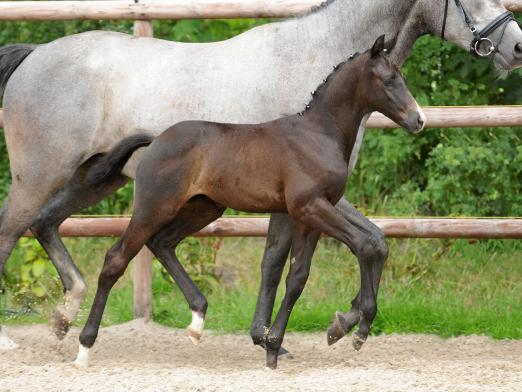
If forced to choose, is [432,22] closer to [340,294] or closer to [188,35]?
[340,294]

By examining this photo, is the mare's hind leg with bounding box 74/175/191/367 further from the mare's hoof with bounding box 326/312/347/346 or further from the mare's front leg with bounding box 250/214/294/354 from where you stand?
the mare's hoof with bounding box 326/312/347/346

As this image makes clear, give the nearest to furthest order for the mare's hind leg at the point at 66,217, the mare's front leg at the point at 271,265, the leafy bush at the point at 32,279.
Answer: the mare's front leg at the point at 271,265 → the mare's hind leg at the point at 66,217 → the leafy bush at the point at 32,279

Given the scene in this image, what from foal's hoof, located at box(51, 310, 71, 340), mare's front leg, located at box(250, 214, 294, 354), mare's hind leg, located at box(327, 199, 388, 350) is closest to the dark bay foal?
mare's hind leg, located at box(327, 199, 388, 350)

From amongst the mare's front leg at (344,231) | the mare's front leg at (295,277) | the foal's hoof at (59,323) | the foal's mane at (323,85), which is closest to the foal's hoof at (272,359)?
the mare's front leg at (295,277)

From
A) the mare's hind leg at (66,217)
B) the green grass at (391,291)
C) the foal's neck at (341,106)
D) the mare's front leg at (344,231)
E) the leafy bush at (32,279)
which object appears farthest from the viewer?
the leafy bush at (32,279)

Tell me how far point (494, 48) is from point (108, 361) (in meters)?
2.44

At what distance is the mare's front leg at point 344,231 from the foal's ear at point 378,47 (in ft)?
2.35

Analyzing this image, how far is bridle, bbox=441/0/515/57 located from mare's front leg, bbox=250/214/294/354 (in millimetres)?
1238

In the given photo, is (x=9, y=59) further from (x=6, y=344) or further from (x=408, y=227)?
(x=408, y=227)

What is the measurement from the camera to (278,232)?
17.7 feet

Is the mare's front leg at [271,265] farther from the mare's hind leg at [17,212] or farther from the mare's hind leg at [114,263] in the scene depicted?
the mare's hind leg at [17,212]

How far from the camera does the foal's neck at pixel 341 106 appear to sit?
16.1 ft

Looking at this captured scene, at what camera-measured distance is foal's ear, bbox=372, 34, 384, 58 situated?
4.80 metres

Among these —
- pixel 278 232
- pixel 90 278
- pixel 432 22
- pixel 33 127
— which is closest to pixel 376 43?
pixel 432 22
